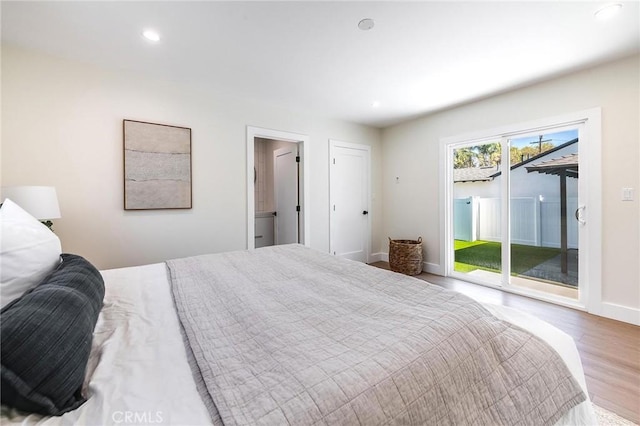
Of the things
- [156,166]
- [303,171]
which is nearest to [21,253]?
[156,166]

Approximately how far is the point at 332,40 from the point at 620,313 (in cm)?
373

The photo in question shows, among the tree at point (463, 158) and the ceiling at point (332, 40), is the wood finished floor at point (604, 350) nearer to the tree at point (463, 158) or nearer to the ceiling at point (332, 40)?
the tree at point (463, 158)

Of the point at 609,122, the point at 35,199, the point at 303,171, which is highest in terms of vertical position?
the point at 609,122

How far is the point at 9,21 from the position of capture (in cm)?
192

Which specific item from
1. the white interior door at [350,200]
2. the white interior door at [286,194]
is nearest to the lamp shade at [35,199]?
the white interior door at [286,194]

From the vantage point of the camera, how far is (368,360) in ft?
2.45

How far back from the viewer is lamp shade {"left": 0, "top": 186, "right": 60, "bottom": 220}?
190 centimetres

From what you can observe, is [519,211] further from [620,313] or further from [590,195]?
[620,313]

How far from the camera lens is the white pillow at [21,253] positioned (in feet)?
2.72

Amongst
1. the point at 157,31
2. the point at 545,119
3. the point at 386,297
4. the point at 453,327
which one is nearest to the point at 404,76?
the point at 545,119

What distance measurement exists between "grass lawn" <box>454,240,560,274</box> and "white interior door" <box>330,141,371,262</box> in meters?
1.54

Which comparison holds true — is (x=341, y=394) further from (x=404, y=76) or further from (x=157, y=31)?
(x=404, y=76)

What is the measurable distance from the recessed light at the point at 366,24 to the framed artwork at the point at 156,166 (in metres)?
2.16

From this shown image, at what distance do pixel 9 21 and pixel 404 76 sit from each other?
131 inches
